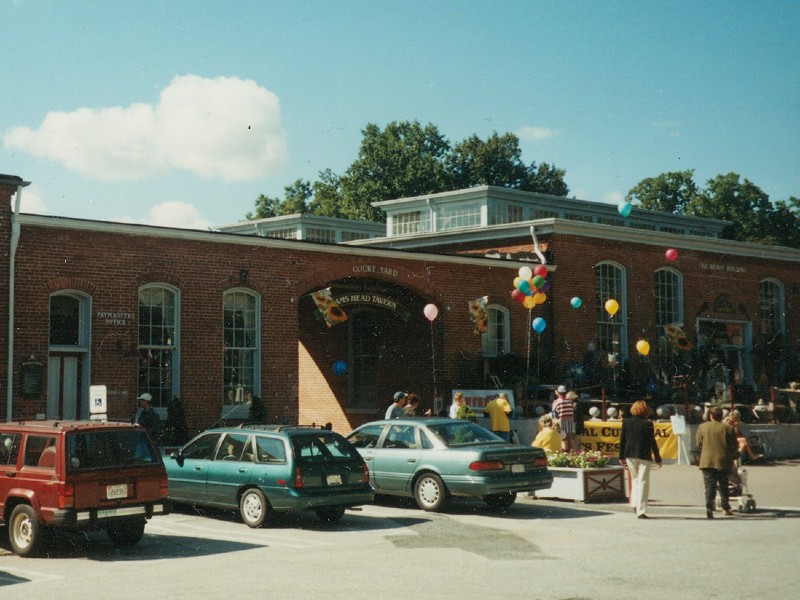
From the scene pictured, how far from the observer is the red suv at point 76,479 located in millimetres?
11930

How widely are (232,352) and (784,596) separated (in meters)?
17.1

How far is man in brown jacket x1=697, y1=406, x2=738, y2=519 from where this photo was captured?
15461 mm

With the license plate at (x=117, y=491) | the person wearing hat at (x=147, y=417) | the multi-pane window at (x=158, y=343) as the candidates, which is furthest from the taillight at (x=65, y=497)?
the multi-pane window at (x=158, y=343)

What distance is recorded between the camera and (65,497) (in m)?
11.8

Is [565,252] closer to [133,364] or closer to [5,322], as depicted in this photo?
[133,364]

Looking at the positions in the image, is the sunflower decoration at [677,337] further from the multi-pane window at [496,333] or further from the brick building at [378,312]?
the multi-pane window at [496,333]

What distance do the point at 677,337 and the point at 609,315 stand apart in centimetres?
277

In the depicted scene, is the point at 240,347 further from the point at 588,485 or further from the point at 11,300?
the point at 588,485

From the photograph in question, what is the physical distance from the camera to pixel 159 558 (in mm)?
12016

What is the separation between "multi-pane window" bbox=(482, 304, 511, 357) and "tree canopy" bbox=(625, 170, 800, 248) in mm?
43049

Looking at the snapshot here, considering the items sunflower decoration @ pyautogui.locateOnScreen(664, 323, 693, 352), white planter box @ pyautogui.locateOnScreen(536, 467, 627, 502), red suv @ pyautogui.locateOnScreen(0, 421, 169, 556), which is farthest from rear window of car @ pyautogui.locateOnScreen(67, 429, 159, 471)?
sunflower decoration @ pyautogui.locateOnScreen(664, 323, 693, 352)

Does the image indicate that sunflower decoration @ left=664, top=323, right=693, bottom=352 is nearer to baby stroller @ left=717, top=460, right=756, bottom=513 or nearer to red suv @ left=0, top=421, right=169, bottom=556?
baby stroller @ left=717, top=460, right=756, bottom=513

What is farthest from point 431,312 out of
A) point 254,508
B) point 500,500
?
point 254,508

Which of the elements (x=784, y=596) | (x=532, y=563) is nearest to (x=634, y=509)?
(x=532, y=563)
